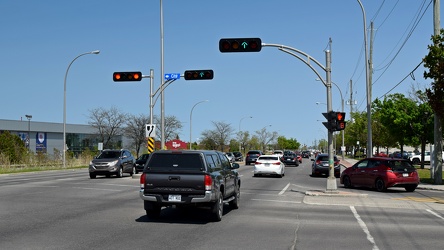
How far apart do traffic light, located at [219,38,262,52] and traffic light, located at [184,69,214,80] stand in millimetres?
8924

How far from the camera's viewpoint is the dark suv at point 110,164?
31.2 m

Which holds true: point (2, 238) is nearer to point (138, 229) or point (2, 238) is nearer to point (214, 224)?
point (138, 229)

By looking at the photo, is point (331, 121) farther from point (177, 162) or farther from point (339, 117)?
point (177, 162)

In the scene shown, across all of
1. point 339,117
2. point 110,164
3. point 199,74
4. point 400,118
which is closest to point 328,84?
point 339,117

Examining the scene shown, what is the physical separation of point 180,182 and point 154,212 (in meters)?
1.26

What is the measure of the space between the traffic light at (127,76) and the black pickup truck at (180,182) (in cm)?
1647

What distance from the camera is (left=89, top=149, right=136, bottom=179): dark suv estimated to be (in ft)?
102

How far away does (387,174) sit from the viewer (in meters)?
23.8

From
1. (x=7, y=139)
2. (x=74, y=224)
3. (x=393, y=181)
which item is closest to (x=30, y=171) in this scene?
(x=7, y=139)

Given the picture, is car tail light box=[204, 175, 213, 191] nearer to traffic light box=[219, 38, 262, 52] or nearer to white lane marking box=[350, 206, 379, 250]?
white lane marking box=[350, 206, 379, 250]

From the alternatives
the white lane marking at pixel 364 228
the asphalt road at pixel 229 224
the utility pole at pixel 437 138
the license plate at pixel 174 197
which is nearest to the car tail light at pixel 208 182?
the license plate at pixel 174 197

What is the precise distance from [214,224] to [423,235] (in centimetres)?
472

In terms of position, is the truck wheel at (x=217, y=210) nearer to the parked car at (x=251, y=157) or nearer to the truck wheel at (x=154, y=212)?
the truck wheel at (x=154, y=212)

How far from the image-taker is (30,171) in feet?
140
